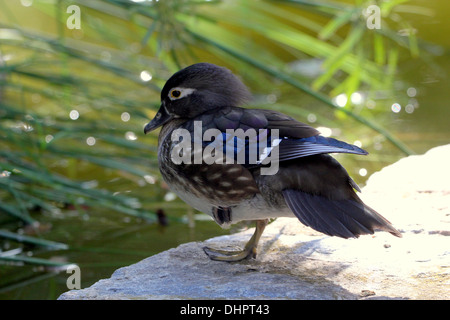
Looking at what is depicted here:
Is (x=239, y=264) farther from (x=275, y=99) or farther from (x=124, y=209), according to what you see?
(x=275, y=99)

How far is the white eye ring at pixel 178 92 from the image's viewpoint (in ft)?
8.13

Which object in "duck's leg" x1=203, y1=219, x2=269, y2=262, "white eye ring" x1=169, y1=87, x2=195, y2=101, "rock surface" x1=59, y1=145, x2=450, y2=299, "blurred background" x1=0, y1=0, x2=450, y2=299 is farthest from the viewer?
"blurred background" x1=0, y1=0, x2=450, y2=299

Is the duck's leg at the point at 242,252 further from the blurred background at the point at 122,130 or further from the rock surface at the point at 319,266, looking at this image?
the blurred background at the point at 122,130

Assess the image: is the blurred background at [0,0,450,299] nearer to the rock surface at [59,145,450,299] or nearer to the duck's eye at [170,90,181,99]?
the duck's eye at [170,90,181,99]

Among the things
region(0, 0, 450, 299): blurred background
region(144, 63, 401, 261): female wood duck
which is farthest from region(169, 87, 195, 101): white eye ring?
region(0, 0, 450, 299): blurred background

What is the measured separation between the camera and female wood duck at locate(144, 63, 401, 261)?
6.51 feet

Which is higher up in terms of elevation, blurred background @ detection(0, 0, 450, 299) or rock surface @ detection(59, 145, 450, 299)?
blurred background @ detection(0, 0, 450, 299)

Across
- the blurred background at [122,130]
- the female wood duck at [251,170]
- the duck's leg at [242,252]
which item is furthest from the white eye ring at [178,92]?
the duck's leg at [242,252]

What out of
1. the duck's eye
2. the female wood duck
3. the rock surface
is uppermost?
the duck's eye

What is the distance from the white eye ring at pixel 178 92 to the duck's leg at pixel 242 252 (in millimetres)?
555

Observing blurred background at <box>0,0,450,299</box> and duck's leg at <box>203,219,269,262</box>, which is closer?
duck's leg at <box>203,219,269,262</box>

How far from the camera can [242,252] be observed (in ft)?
7.62

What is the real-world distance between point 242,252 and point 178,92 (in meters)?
0.65
